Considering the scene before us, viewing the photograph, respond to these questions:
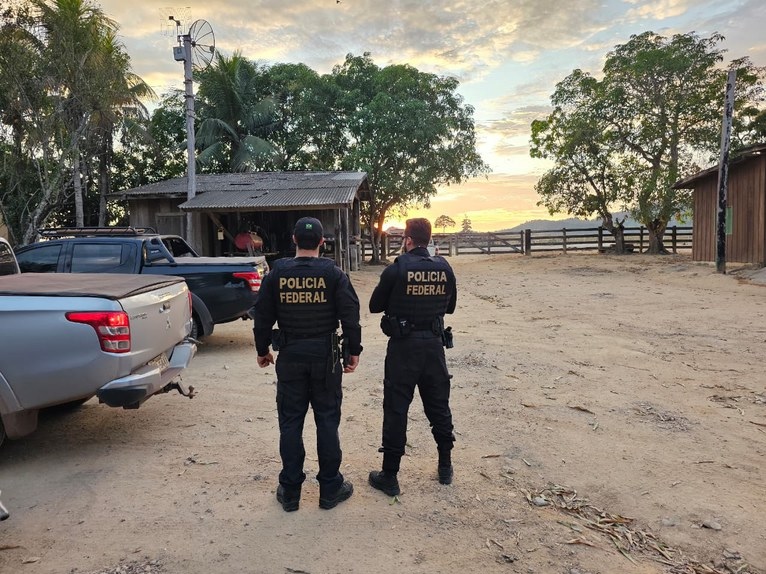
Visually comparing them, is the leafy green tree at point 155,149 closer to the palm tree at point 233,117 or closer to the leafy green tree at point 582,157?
the palm tree at point 233,117

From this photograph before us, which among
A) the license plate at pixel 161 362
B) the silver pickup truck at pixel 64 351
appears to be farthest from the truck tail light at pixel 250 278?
the silver pickup truck at pixel 64 351

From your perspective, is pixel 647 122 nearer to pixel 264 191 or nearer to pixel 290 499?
pixel 264 191

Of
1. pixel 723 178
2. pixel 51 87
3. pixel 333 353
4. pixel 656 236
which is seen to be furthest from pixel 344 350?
pixel 656 236

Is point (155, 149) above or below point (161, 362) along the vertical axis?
above

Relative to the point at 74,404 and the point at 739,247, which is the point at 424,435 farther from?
Result: the point at 739,247

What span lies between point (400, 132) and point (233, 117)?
29.9ft

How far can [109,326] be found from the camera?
3.75 m

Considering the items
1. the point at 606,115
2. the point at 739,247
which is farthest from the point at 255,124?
the point at 739,247

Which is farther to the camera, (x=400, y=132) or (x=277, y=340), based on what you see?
(x=400, y=132)

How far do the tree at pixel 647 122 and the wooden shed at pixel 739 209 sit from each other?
340 centimetres

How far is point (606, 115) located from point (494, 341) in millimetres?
21244

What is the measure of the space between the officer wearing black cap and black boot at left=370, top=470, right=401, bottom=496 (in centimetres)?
28

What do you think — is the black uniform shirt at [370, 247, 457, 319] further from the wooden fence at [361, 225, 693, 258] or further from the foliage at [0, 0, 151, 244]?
the wooden fence at [361, 225, 693, 258]

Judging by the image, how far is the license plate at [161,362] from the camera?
424cm
